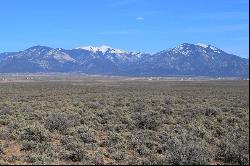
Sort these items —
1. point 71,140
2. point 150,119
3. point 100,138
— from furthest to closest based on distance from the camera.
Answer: point 150,119 < point 100,138 < point 71,140

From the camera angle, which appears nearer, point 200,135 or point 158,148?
point 158,148

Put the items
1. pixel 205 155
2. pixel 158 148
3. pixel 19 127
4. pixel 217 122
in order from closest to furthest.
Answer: pixel 205 155
pixel 158 148
pixel 19 127
pixel 217 122

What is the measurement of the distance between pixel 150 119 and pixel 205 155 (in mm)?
8939

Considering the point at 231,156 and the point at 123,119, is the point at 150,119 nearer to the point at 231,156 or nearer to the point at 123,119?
the point at 123,119

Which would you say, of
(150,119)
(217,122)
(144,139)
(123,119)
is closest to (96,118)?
(123,119)

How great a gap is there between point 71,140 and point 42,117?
8497 millimetres

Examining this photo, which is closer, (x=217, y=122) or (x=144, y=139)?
(x=144, y=139)

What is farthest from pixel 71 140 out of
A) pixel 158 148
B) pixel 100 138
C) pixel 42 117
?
pixel 42 117

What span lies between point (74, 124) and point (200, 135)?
6.18 m

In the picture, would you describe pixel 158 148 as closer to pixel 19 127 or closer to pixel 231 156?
pixel 231 156

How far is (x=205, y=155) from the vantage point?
1331 cm

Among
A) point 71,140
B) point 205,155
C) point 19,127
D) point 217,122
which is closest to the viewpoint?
point 205,155

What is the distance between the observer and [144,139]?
695 inches

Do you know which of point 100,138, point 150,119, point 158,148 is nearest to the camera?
point 158,148
